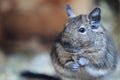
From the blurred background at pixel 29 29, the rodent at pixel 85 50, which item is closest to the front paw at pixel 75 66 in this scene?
the rodent at pixel 85 50

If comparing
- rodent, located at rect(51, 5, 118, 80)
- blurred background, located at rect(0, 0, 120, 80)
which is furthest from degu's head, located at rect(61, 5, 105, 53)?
blurred background, located at rect(0, 0, 120, 80)

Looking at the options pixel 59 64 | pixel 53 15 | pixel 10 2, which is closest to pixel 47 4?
pixel 53 15

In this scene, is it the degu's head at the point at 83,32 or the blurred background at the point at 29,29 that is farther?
the blurred background at the point at 29,29

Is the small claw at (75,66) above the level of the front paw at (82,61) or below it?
below

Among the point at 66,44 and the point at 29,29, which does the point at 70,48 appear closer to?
the point at 66,44

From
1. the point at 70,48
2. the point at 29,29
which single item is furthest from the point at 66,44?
the point at 29,29

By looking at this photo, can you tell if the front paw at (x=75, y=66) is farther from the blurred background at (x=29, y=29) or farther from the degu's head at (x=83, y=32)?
the blurred background at (x=29, y=29)

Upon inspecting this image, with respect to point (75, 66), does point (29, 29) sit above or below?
below

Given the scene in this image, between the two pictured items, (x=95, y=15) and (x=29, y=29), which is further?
(x=29, y=29)
